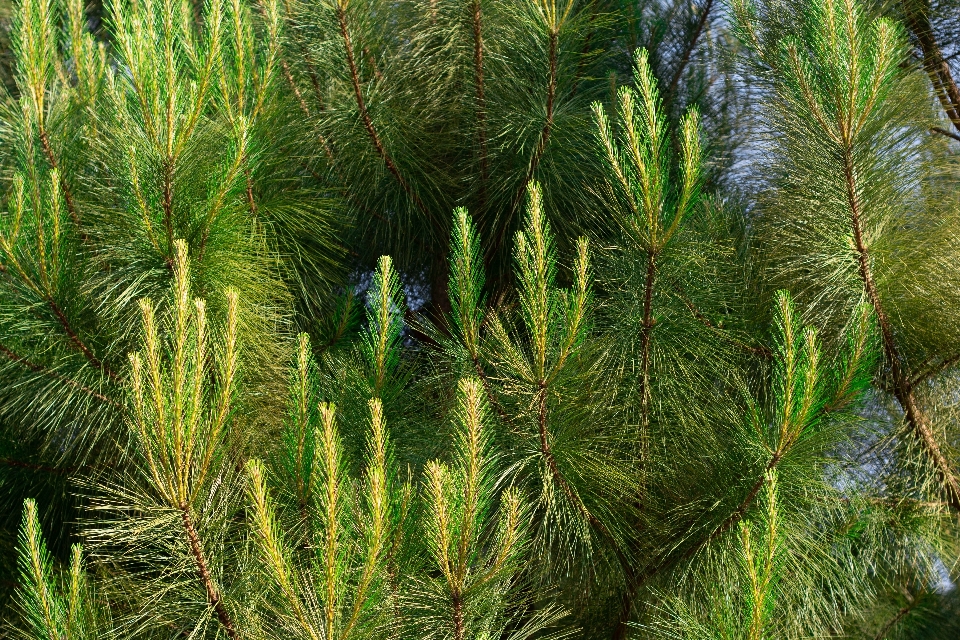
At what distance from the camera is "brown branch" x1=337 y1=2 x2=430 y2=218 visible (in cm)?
291

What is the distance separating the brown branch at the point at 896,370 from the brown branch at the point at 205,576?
1.82 meters

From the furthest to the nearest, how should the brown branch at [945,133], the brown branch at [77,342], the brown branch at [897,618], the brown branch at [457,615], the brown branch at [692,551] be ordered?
1. the brown branch at [897,618]
2. the brown branch at [945,133]
3. the brown branch at [77,342]
4. the brown branch at [692,551]
5. the brown branch at [457,615]

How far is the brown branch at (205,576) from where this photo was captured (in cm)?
188

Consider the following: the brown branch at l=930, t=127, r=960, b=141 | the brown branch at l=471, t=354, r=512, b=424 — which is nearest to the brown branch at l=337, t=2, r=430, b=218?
the brown branch at l=471, t=354, r=512, b=424

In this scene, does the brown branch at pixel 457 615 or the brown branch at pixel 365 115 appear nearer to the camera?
the brown branch at pixel 457 615

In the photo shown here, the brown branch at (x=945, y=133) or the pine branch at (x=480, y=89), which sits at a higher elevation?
the pine branch at (x=480, y=89)

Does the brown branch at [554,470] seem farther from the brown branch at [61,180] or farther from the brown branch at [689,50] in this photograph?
the brown branch at [689,50]

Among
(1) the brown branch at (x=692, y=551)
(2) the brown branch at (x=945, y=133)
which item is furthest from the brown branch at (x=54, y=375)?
(2) the brown branch at (x=945, y=133)

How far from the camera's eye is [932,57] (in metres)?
3.43

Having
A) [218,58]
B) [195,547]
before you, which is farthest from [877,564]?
[218,58]

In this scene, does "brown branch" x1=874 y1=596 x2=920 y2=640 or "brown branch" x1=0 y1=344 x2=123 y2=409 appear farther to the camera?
"brown branch" x1=874 y1=596 x2=920 y2=640

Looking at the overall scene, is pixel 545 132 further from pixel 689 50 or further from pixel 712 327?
pixel 689 50

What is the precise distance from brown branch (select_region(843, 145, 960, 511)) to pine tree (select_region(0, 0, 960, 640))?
0.01 m

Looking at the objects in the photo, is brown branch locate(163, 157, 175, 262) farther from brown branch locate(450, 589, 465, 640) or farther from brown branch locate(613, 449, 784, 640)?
brown branch locate(613, 449, 784, 640)
